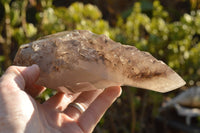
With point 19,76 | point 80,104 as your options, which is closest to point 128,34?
point 80,104

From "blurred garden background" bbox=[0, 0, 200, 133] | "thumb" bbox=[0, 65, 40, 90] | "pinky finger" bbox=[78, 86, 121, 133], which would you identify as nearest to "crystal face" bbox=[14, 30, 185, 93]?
"thumb" bbox=[0, 65, 40, 90]

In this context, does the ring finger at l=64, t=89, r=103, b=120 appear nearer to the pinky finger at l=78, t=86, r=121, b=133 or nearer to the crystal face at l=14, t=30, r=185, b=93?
the pinky finger at l=78, t=86, r=121, b=133

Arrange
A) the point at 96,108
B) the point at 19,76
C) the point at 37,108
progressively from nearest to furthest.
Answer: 1. the point at 19,76
2. the point at 37,108
3. the point at 96,108

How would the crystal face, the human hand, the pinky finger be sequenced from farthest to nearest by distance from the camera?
the pinky finger
the crystal face
the human hand

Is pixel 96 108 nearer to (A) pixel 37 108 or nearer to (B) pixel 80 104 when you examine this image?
(B) pixel 80 104

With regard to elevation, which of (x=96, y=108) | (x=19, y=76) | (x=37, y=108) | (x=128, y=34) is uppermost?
(x=19, y=76)

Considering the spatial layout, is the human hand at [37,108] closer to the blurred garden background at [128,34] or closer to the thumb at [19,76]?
the thumb at [19,76]

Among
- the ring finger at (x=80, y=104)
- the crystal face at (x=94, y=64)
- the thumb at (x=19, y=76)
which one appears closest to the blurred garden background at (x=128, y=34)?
the ring finger at (x=80, y=104)

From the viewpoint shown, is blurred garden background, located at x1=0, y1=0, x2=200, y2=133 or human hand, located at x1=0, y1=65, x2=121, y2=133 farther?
blurred garden background, located at x1=0, y1=0, x2=200, y2=133

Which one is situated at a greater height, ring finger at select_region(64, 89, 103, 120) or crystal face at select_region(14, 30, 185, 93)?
crystal face at select_region(14, 30, 185, 93)
